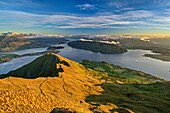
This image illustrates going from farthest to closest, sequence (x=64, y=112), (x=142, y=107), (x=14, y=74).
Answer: (x=14, y=74) → (x=142, y=107) → (x=64, y=112)

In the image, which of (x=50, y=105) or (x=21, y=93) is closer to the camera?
(x=21, y=93)

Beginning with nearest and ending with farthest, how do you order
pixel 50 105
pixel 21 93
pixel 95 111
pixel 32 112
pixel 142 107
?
pixel 32 112
pixel 21 93
pixel 50 105
pixel 95 111
pixel 142 107

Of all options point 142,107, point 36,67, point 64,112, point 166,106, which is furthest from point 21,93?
point 36,67

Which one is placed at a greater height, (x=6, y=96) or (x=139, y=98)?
(x=6, y=96)

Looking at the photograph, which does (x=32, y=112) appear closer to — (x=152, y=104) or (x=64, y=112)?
(x=64, y=112)

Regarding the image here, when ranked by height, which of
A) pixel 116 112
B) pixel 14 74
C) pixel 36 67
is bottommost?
pixel 14 74

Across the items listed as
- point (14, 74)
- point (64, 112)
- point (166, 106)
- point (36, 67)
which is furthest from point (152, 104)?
point (14, 74)

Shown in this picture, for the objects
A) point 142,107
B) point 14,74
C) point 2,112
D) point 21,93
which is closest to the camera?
point 2,112

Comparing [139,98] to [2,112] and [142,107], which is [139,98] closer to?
[142,107]

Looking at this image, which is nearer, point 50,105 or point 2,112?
point 2,112
